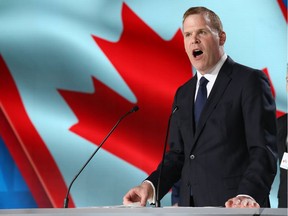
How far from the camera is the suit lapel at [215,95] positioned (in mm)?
2264

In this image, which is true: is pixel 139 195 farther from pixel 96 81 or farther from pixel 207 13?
pixel 96 81

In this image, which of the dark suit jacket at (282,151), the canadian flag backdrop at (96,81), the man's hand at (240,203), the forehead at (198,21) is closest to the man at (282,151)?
the dark suit jacket at (282,151)

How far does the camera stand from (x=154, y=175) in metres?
2.25

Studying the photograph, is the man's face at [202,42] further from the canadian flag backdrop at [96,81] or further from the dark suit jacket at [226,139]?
the canadian flag backdrop at [96,81]

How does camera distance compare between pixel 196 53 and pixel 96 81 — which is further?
pixel 96 81

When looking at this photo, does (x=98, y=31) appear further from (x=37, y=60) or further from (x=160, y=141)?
(x=160, y=141)

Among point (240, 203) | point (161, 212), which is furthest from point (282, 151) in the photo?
point (161, 212)

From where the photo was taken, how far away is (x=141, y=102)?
4027 mm

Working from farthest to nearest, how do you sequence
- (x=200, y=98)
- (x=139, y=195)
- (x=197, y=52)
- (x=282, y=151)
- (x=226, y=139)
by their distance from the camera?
(x=282, y=151), (x=197, y=52), (x=200, y=98), (x=226, y=139), (x=139, y=195)

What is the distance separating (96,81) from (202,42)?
165cm

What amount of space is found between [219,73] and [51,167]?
1.87m

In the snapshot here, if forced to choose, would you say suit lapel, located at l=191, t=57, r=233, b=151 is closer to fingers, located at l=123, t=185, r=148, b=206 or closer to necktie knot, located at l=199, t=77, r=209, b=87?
necktie knot, located at l=199, t=77, r=209, b=87

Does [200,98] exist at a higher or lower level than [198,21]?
lower

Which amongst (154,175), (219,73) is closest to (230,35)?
(219,73)
